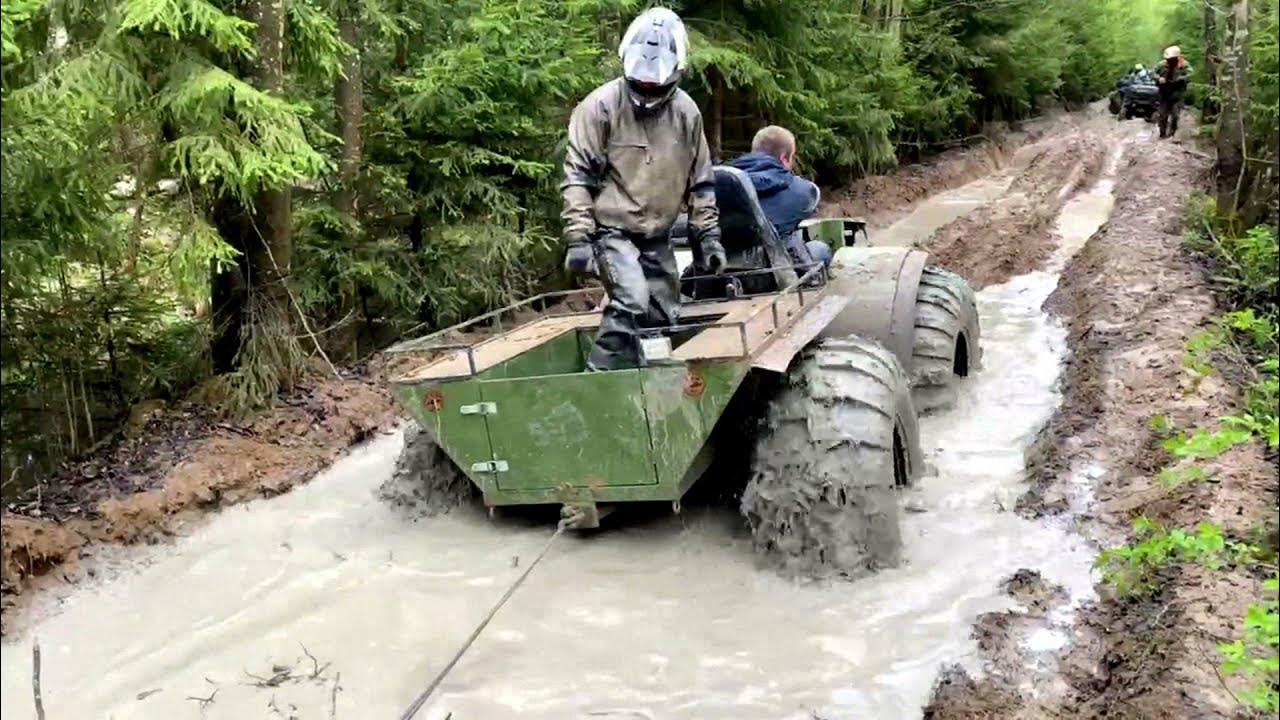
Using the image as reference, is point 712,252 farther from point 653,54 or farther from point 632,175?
point 653,54

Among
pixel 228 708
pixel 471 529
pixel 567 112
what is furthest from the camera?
pixel 567 112

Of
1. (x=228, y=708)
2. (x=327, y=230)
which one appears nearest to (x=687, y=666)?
(x=228, y=708)

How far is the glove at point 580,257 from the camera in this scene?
4.79m

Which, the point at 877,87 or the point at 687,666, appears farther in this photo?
the point at 877,87

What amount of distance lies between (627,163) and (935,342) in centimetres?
275

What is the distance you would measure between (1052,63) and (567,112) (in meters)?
23.6

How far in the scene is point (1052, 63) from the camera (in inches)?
1156

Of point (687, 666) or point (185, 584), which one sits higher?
point (185, 584)

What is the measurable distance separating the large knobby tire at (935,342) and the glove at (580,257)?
255 centimetres

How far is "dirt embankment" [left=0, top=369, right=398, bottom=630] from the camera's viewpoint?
15.0 feet

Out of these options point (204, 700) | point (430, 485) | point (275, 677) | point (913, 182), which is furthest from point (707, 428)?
point (913, 182)

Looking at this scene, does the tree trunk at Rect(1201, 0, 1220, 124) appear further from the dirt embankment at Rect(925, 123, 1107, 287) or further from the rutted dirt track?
the rutted dirt track

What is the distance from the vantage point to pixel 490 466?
4762mm

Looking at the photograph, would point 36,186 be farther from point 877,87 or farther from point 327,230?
point 877,87
